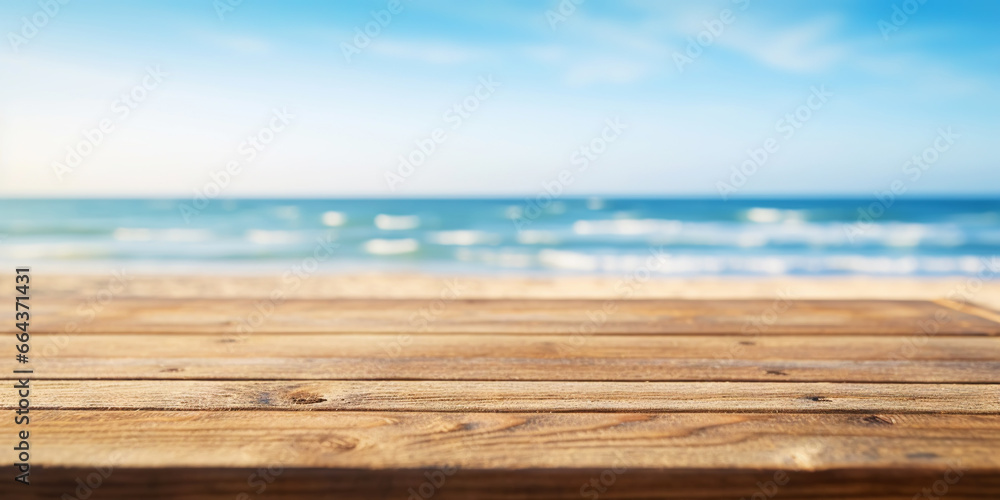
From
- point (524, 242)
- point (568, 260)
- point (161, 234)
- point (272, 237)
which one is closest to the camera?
point (568, 260)

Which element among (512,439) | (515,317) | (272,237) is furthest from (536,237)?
(512,439)

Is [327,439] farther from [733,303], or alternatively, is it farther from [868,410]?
[733,303]

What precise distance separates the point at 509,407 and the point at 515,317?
0.68 m

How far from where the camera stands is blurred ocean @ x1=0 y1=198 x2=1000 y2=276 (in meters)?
10.8

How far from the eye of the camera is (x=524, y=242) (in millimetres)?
15320

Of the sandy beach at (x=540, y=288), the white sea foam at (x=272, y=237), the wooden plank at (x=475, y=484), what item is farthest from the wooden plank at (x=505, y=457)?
the white sea foam at (x=272, y=237)

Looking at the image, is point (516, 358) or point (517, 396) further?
point (516, 358)

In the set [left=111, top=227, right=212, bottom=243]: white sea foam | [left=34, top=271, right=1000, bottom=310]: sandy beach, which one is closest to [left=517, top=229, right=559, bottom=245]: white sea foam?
[left=34, top=271, right=1000, bottom=310]: sandy beach

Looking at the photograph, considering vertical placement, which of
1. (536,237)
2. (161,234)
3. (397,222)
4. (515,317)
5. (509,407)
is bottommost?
(509,407)

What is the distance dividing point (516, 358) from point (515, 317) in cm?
40

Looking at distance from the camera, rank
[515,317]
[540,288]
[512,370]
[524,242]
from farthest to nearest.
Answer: [524,242] < [540,288] < [515,317] < [512,370]

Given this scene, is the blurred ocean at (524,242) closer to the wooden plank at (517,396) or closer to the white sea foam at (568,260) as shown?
the white sea foam at (568,260)

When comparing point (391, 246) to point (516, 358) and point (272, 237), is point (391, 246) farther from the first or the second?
point (516, 358)

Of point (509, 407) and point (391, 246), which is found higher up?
point (391, 246)
